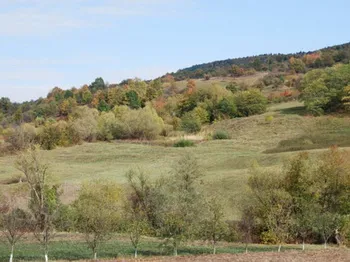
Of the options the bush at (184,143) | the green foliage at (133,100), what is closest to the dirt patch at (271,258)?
the bush at (184,143)

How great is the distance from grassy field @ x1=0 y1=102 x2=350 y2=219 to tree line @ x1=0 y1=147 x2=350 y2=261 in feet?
22.5

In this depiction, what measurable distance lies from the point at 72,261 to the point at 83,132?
102192mm

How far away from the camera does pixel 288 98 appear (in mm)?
164000

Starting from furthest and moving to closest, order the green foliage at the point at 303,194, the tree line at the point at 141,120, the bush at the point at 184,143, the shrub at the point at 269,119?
the tree line at the point at 141,120, the shrub at the point at 269,119, the bush at the point at 184,143, the green foliage at the point at 303,194

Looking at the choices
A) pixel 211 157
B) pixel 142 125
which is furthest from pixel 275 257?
pixel 142 125

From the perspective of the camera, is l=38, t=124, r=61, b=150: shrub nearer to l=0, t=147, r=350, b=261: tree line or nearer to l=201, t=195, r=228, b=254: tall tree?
l=0, t=147, r=350, b=261: tree line

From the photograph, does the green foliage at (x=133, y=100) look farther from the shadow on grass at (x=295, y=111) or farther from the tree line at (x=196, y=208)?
the tree line at (x=196, y=208)

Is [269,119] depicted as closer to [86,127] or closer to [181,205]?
[86,127]

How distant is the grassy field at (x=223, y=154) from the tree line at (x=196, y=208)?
22.5 ft

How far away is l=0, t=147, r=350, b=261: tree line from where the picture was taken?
3806 centimetres

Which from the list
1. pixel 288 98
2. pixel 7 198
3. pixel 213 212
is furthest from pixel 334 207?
pixel 288 98

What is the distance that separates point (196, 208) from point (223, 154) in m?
55.1

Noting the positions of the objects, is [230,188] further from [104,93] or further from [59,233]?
[104,93]

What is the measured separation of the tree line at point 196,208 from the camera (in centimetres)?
3806
